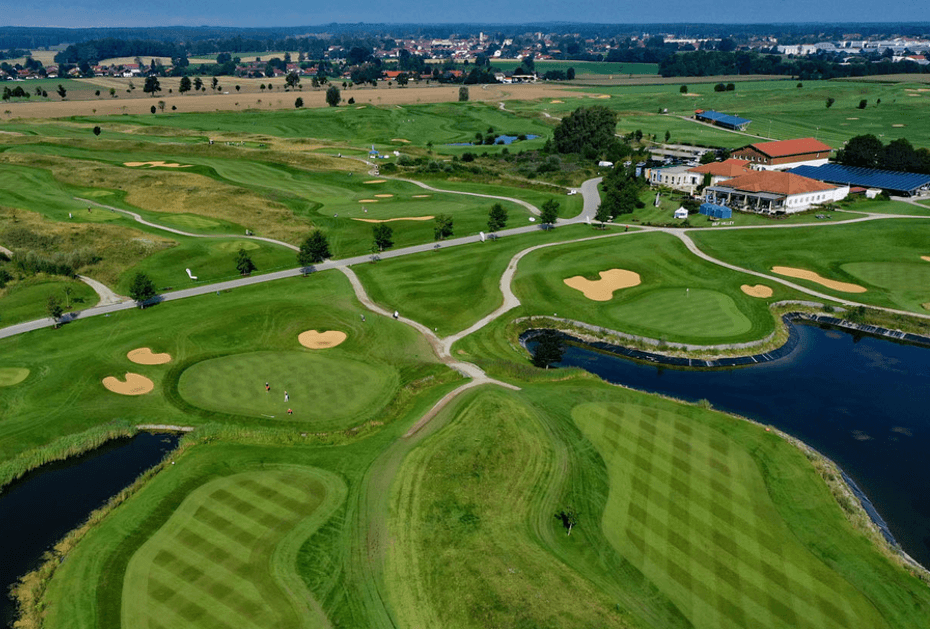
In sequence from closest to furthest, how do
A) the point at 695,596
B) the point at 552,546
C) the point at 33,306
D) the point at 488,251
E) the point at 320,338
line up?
the point at 695,596 → the point at 552,546 → the point at 320,338 → the point at 33,306 → the point at 488,251

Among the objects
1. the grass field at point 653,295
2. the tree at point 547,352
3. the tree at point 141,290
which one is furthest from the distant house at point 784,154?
the tree at point 141,290

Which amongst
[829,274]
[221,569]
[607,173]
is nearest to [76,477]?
[221,569]

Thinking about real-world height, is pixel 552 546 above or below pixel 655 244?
below

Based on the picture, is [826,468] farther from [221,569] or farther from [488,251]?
[488,251]

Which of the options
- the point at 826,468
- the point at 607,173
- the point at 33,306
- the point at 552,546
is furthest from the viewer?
the point at 607,173

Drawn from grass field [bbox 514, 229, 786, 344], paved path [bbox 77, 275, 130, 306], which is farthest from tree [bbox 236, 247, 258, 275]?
grass field [bbox 514, 229, 786, 344]

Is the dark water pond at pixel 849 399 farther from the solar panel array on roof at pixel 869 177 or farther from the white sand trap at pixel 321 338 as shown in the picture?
the solar panel array on roof at pixel 869 177

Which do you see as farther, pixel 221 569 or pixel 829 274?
pixel 829 274
